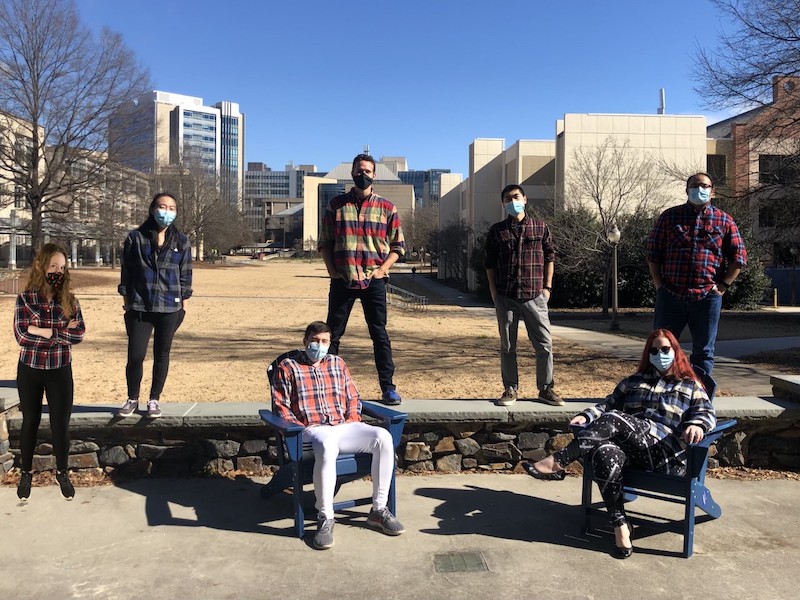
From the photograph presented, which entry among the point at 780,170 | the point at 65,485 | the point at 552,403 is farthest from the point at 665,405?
the point at 780,170

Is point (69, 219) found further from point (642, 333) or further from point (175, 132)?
point (175, 132)

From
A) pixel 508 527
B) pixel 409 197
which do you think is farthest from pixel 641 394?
pixel 409 197

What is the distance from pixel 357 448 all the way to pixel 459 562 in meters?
0.87

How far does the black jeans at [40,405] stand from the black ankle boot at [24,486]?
1.6 inches

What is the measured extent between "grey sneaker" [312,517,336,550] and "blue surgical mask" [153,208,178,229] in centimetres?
246

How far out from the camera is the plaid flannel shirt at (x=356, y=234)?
5152 millimetres

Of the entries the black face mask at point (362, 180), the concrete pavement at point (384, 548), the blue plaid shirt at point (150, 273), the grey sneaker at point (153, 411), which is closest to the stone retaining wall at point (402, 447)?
the grey sneaker at point (153, 411)

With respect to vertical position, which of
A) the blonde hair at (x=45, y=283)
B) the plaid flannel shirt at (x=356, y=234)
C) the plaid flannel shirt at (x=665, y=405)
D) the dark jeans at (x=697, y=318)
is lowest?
the plaid flannel shirt at (x=665, y=405)

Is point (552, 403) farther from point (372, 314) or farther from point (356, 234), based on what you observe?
point (356, 234)

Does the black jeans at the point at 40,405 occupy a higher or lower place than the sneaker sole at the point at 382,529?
higher

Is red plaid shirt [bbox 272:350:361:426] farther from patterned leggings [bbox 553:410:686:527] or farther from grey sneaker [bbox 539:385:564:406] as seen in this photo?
grey sneaker [bbox 539:385:564:406]

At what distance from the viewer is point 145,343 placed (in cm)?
492

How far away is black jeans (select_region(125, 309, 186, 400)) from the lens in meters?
4.87

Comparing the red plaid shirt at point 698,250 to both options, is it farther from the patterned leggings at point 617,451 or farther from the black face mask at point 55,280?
the black face mask at point 55,280
